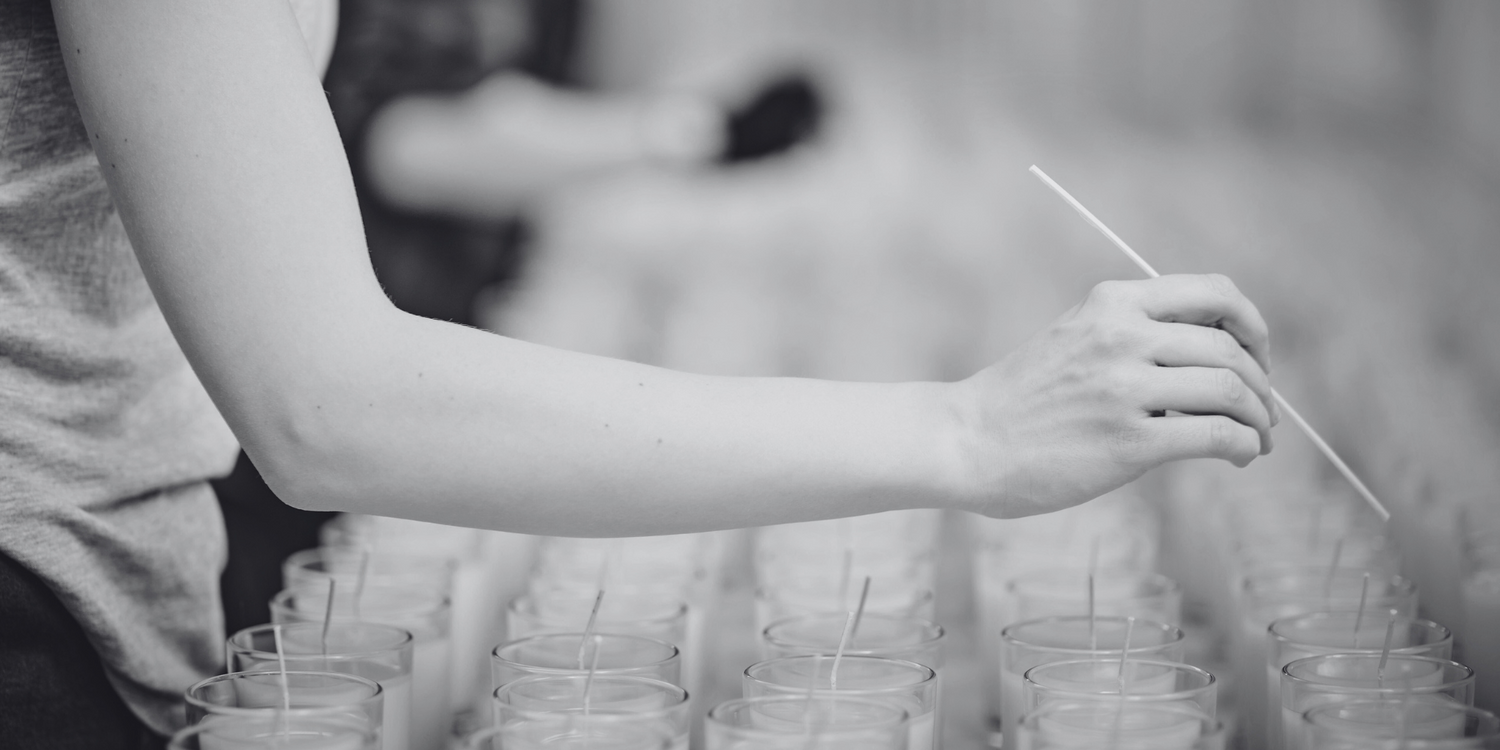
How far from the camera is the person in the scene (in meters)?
0.81

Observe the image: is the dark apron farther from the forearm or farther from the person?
the forearm

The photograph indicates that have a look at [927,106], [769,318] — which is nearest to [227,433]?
[769,318]

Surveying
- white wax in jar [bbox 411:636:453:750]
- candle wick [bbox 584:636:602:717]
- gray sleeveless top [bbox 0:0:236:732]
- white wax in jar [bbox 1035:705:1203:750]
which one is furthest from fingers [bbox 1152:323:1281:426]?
gray sleeveless top [bbox 0:0:236:732]

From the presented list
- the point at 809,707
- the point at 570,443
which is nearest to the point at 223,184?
the point at 570,443

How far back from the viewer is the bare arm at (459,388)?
2.65 feet

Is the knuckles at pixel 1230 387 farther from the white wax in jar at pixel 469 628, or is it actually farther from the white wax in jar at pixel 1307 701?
the white wax in jar at pixel 469 628

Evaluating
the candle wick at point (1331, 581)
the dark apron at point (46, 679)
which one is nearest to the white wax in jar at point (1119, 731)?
the candle wick at point (1331, 581)

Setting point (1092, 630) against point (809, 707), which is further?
point (1092, 630)

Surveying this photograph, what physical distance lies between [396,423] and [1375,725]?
706 mm

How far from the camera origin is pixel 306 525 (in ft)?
5.94

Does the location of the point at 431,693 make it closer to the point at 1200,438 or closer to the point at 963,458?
the point at 963,458

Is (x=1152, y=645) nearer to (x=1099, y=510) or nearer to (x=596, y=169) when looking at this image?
→ (x=1099, y=510)

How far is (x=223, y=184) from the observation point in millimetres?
805

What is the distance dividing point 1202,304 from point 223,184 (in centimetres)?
70
